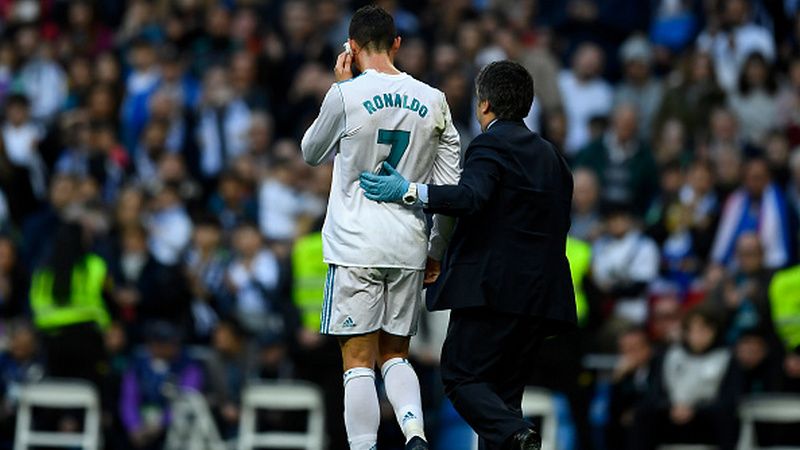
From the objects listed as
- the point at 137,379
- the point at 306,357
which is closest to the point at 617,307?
the point at 306,357

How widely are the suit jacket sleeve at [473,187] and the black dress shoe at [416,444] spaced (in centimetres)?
112

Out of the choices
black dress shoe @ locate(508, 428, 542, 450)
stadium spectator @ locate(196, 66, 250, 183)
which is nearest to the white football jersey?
black dress shoe @ locate(508, 428, 542, 450)

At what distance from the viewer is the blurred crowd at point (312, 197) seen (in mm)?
15695

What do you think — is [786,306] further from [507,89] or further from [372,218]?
[372,218]

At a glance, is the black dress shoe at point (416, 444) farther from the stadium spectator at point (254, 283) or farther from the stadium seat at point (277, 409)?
the stadium spectator at point (254, 283)

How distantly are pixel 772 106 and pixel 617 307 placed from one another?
3.43 meters

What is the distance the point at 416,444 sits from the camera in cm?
939

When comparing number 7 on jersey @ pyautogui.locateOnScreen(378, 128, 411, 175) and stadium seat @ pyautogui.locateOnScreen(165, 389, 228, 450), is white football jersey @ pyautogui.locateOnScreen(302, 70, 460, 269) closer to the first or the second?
number 7 on jersey @ pyautogui.locateOnScreen(378, 128, 411, 175)

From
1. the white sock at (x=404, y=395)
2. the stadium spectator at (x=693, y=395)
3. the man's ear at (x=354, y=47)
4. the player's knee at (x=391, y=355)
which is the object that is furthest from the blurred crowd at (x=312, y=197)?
the man's ear at (x=354, y=47)

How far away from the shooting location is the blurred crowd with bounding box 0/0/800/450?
51.5ft

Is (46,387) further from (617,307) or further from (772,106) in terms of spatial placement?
(772,106)

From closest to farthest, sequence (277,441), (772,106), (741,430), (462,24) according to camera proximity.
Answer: (741,430) → (277,441) → (772,106) → (462,24)

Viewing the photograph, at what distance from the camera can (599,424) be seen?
52.6 ft

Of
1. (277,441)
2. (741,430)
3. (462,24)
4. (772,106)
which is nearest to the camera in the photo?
(741,430)
